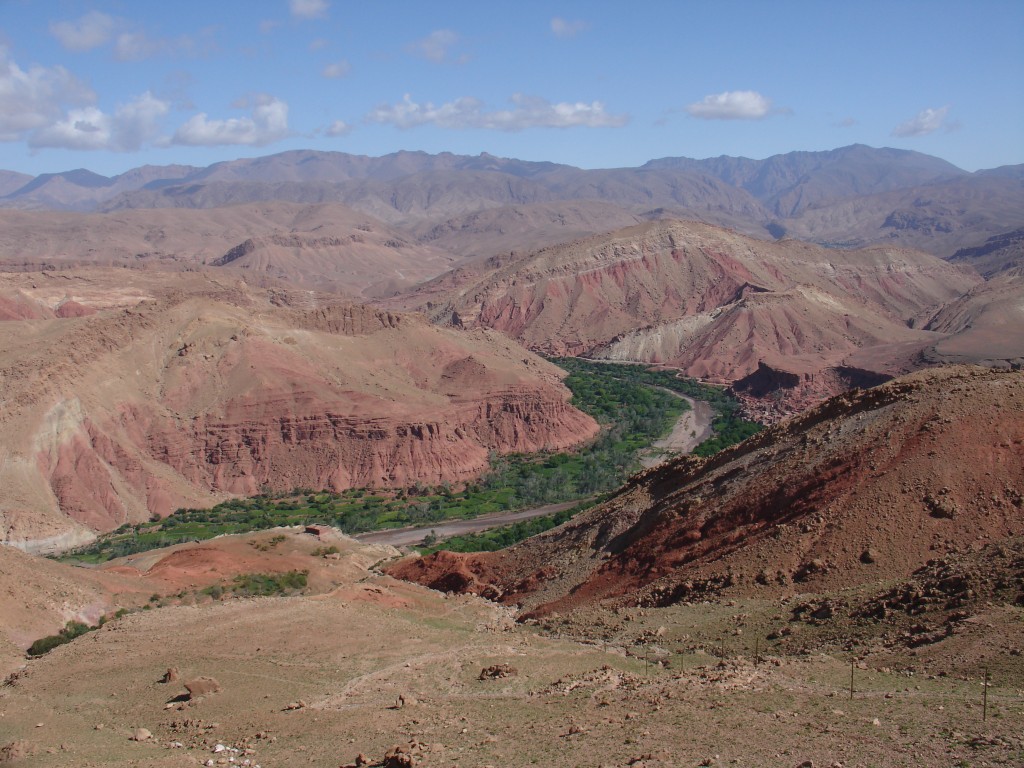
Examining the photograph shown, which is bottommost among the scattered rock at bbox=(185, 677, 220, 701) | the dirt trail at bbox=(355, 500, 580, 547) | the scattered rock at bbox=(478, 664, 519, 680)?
the dirt trail at bbox=(355, 500, 580, 547)

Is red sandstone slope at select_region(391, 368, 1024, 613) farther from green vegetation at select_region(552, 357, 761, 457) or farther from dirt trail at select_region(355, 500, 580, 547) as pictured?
green vegetation at select_region(552, 357, 761, 457)

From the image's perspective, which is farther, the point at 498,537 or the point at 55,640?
the point at 498,537

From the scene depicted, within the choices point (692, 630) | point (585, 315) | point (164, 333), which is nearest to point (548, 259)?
point (585, 315)

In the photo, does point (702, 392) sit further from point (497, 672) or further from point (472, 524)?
point (497, 672)

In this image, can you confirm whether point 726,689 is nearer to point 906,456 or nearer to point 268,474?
point 906,456

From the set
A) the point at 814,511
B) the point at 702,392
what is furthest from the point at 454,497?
the point at 702,392

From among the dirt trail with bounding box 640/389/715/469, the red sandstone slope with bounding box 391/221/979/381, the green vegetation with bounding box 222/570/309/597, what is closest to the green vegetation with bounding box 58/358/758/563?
the dirt trail with bounding box 640/389/715/469

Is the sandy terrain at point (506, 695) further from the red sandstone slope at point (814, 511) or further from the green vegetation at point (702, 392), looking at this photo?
the green vegetation at point (702, 392)

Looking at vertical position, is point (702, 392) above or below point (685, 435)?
above
